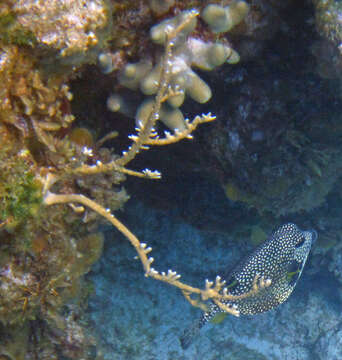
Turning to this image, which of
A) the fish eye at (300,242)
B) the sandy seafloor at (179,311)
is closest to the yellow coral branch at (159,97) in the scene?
the fish eye at (300,242)

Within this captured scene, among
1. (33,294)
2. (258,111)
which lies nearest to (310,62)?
(258,111)

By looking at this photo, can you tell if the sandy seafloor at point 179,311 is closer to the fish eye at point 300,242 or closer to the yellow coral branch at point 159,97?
the fish eye at point 300,242

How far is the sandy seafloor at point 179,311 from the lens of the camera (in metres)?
5.70

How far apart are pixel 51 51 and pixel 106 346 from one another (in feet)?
16.2

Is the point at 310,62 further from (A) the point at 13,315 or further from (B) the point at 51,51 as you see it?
(A) the point at 13,315

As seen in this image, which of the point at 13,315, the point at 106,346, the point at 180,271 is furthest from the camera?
the point at 180,271

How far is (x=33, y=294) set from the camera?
2777 mm

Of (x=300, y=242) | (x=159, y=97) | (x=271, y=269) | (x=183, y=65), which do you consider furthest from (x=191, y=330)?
(x=159, y=97)

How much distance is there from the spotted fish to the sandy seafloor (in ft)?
4.64

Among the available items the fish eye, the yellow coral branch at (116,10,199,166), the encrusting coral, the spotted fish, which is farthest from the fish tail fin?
the yellow coral branch at (116,10,199,166)

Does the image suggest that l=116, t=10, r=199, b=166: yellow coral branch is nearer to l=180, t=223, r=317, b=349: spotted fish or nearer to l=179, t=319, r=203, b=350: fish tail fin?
l=180, t=223, r=317, b=349: spotted fish

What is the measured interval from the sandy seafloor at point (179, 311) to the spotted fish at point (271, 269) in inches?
55.6

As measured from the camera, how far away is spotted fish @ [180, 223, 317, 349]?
451cm

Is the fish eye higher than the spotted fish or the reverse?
higher
